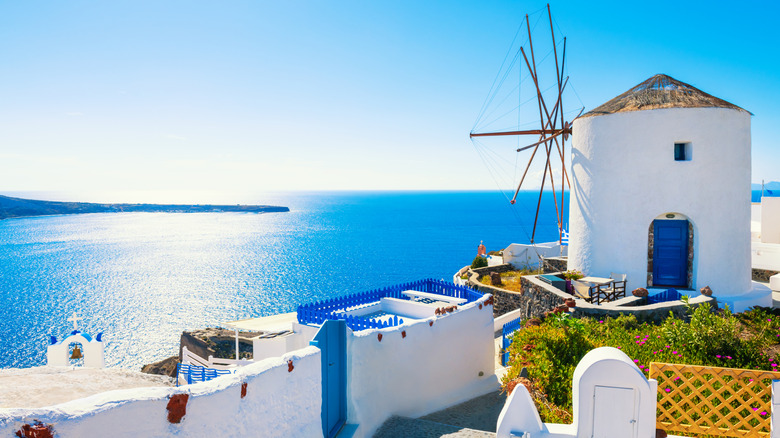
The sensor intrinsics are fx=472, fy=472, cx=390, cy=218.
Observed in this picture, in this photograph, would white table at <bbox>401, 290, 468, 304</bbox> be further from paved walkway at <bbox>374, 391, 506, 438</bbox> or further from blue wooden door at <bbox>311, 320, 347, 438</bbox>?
blue wooden door at <bbox>311, 320, 347, 438</bbox>

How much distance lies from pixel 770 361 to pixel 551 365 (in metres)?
4.44

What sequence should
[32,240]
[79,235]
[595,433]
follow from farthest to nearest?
[79,235] < [32,240] < [595,433]

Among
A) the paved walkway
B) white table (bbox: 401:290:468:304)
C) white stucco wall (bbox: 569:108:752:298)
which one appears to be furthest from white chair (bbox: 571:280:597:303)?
the paved walkway

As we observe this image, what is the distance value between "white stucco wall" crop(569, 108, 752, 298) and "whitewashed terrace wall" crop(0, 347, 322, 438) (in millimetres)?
13894

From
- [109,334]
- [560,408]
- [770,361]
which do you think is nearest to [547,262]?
[770,361]

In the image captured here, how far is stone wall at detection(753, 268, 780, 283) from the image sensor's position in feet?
75.4

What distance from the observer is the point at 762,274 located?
76.1 ft

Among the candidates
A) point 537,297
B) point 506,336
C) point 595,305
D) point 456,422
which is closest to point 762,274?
point 537,297

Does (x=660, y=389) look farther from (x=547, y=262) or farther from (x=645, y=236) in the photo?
(x=547, y=262)

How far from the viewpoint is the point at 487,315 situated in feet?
46.1

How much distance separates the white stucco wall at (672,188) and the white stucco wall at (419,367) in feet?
22.0

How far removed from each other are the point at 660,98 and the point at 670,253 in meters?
5.62

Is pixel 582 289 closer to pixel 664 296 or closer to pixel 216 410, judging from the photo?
pixel 664 296

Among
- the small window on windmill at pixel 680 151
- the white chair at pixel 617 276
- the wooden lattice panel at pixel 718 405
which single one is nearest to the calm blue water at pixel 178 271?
the white chair at pixel 617 276
